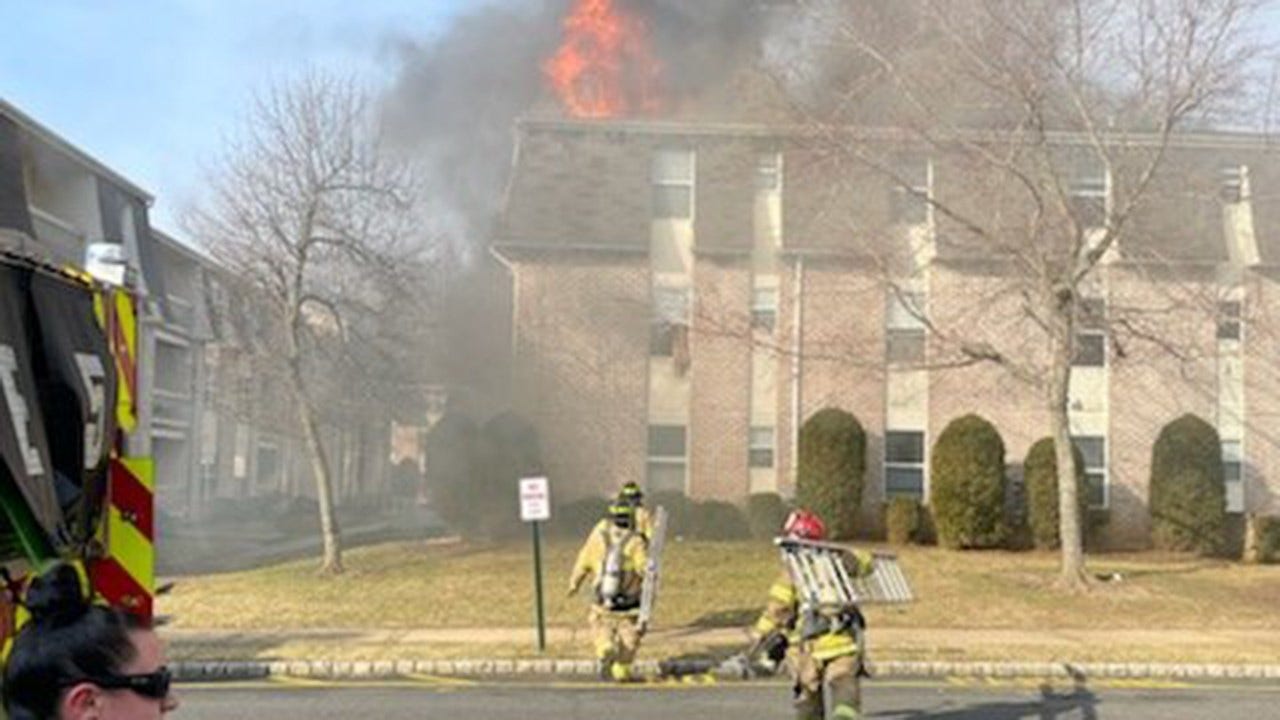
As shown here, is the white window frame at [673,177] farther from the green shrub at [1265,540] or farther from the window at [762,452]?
the green shrub at [1265,540]

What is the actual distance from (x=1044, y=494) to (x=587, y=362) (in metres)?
7.90

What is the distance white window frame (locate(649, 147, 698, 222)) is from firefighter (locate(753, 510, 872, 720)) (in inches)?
644

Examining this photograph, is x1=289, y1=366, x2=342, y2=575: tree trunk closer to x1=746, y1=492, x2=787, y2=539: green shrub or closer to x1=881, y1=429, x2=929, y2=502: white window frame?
x1=746, y1=492, x2=787, y2=539: green shrub

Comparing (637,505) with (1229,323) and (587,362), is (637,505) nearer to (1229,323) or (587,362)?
(587,362)

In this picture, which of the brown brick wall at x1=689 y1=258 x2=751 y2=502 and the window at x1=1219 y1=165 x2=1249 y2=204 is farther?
the brown brick wall at x1=689 y1=258 x2=751 y2=502

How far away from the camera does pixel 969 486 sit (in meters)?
20.2

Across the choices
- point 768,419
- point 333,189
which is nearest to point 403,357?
point 768,419

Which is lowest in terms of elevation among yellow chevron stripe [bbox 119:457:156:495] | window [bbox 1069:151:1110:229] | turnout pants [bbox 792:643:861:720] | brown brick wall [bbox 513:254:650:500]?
turnout pants [bbox 792:643:861:720]

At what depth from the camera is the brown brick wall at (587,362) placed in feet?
73.0

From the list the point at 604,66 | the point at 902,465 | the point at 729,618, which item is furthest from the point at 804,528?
the point at 604,66

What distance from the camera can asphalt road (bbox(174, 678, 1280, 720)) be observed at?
8648 millimetres

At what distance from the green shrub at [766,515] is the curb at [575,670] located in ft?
34.1

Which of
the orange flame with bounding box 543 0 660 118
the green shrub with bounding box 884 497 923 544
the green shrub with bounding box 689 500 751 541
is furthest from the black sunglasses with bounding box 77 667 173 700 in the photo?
the orange flame with bounding box 543 0 660 118

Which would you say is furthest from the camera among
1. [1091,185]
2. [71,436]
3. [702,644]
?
[1091,185]
